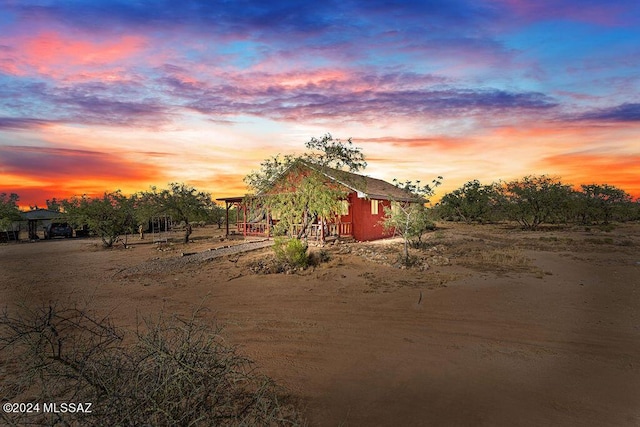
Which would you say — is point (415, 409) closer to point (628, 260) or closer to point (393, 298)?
point (393, 298)

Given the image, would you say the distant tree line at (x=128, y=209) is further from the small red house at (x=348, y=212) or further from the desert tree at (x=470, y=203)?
the desert tree at (x=470, y=203)

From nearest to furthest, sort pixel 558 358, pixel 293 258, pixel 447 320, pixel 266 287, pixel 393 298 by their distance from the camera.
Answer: pixel 558 358 → pixel 447 320 → pixel 393 298 → pixel 266 287 → pixel 293 258

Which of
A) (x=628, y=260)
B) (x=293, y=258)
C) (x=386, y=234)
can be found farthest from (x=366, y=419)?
(x=386, y=234)

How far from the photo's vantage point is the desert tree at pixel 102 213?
2508 cm

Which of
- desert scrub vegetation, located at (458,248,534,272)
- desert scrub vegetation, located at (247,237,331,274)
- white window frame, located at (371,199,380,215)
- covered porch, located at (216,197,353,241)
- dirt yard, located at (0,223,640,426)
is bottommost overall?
dirt yard, located at (0,223,640,426)

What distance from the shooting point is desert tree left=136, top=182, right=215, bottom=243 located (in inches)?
1037

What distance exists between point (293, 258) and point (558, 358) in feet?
32.6

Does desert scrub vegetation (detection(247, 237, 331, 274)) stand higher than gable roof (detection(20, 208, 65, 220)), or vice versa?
gable roof (detection(20, 208, 65, 220))

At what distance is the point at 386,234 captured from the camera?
27688 millimetres

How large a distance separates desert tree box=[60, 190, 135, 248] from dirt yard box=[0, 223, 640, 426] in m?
9.39

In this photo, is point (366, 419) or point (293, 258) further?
point (293, 258)

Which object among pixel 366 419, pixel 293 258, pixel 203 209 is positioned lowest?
pixel 366 419

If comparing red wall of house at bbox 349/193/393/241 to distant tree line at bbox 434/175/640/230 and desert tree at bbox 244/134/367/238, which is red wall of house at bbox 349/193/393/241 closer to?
desert tree at bbox 244/134/367/238

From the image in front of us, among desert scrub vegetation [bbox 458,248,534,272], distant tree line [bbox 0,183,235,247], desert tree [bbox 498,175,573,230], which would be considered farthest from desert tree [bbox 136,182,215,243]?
desert tree [bbox 498,175,573,230]
